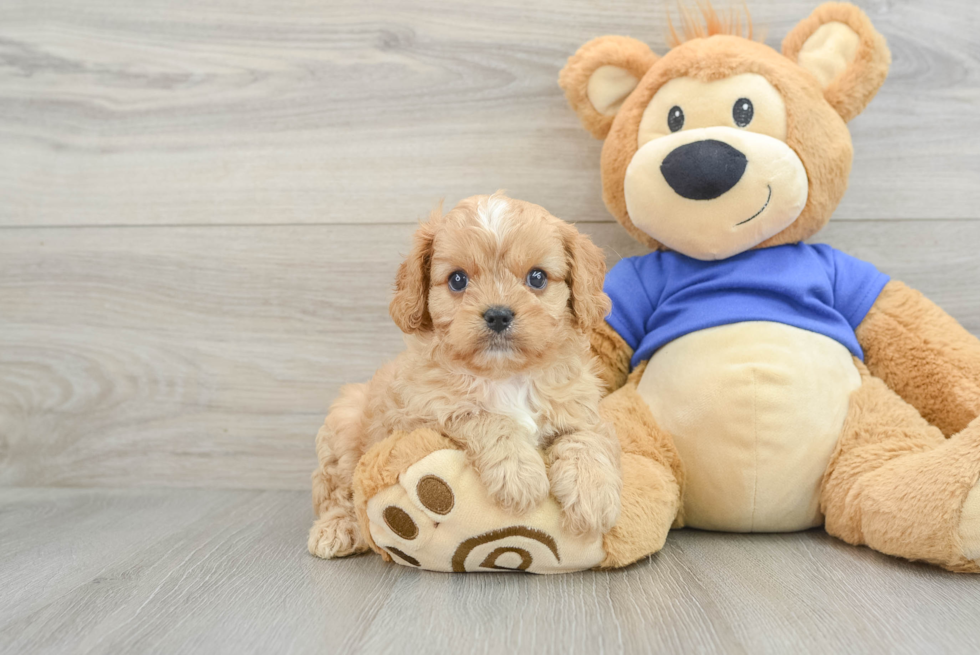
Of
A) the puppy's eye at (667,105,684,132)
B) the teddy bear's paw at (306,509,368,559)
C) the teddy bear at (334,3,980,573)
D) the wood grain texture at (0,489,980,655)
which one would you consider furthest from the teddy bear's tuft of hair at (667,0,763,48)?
the teddy bear's paw at (306,509,368,559)

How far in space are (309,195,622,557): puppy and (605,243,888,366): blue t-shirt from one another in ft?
0.84

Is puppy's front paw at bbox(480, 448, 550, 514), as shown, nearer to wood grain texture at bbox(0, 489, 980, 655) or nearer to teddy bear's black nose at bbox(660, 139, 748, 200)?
wood grain texture at bbox(0, 489, 980, 655)

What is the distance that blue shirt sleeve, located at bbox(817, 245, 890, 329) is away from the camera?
1.59 m

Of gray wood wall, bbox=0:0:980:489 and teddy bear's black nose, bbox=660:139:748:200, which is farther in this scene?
gray wood wall, bbox=0:0:980:489

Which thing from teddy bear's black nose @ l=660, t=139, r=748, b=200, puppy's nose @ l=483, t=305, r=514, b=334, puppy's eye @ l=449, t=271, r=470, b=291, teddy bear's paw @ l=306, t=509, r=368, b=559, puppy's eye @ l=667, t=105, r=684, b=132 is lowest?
teddy bear's paw @ l=306, t=509, r=368, b=559

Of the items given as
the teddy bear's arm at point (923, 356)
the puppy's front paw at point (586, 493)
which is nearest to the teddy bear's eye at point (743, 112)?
the teddy bear's arm at point (923, 356)

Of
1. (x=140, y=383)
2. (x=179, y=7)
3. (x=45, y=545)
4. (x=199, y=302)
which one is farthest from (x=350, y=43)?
(x=45, y=545)

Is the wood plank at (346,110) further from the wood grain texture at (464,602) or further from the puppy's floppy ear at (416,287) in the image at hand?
the wood grain texture at (464,602)

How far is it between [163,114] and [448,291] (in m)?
1.17

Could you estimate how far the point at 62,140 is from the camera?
198 cm

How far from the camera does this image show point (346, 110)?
1.90m

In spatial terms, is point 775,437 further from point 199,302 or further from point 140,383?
point 140,383

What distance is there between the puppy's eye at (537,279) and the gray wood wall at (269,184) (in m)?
0.59

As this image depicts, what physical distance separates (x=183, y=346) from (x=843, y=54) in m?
1.81
